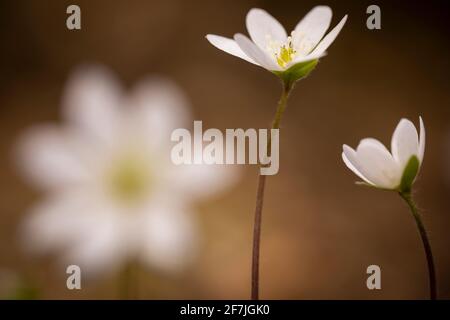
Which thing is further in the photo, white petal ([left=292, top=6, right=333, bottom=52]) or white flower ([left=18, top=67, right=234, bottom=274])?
white flower ([left=18, top=67, right=234, bottom=274])

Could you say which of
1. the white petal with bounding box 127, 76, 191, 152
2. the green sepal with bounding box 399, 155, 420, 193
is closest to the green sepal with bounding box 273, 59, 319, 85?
the green sepal with bounding box 399, 155, 420, 193

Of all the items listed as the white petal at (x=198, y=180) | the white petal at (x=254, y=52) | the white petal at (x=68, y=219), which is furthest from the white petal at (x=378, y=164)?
the white petal at (x=68, y=219)

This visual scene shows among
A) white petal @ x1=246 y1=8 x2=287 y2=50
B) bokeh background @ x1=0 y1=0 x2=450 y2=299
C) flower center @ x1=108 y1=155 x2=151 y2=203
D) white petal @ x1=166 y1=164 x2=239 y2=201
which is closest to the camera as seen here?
white petal @ x1=246 y1=8 x2=287 y2=50

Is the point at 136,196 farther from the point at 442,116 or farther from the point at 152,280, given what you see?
the point at 442,116

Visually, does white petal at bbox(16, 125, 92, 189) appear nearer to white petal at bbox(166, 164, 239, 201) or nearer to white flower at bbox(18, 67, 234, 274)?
white flower at bbox(18, 67, 234, 274)

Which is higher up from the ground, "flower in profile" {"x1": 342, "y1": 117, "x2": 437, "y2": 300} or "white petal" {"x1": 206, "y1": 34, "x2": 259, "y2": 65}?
"white petal" {"x1": 206, "y1": 34, "x2": 259, "y2": 65}

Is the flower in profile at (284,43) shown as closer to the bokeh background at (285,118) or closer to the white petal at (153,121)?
the white petal at (153,121)

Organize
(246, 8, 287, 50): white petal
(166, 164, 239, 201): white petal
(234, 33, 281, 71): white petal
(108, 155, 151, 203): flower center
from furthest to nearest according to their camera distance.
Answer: (108, 155, 151, 203): flower center, (166, 164, 239, 201): white petal, (246, 8, 287, 50): white petal, (234, 33, 281, 71): white petal

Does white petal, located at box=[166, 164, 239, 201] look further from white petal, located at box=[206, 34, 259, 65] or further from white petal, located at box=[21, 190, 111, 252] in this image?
white petal, located at box=[206, 34, 259, 65]

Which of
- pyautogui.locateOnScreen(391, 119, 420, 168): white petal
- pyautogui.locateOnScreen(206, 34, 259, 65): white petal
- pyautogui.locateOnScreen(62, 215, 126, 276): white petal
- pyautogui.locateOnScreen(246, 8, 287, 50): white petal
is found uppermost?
pyautogui.locateOnScreen(246, 8, 287, 50): white petal
